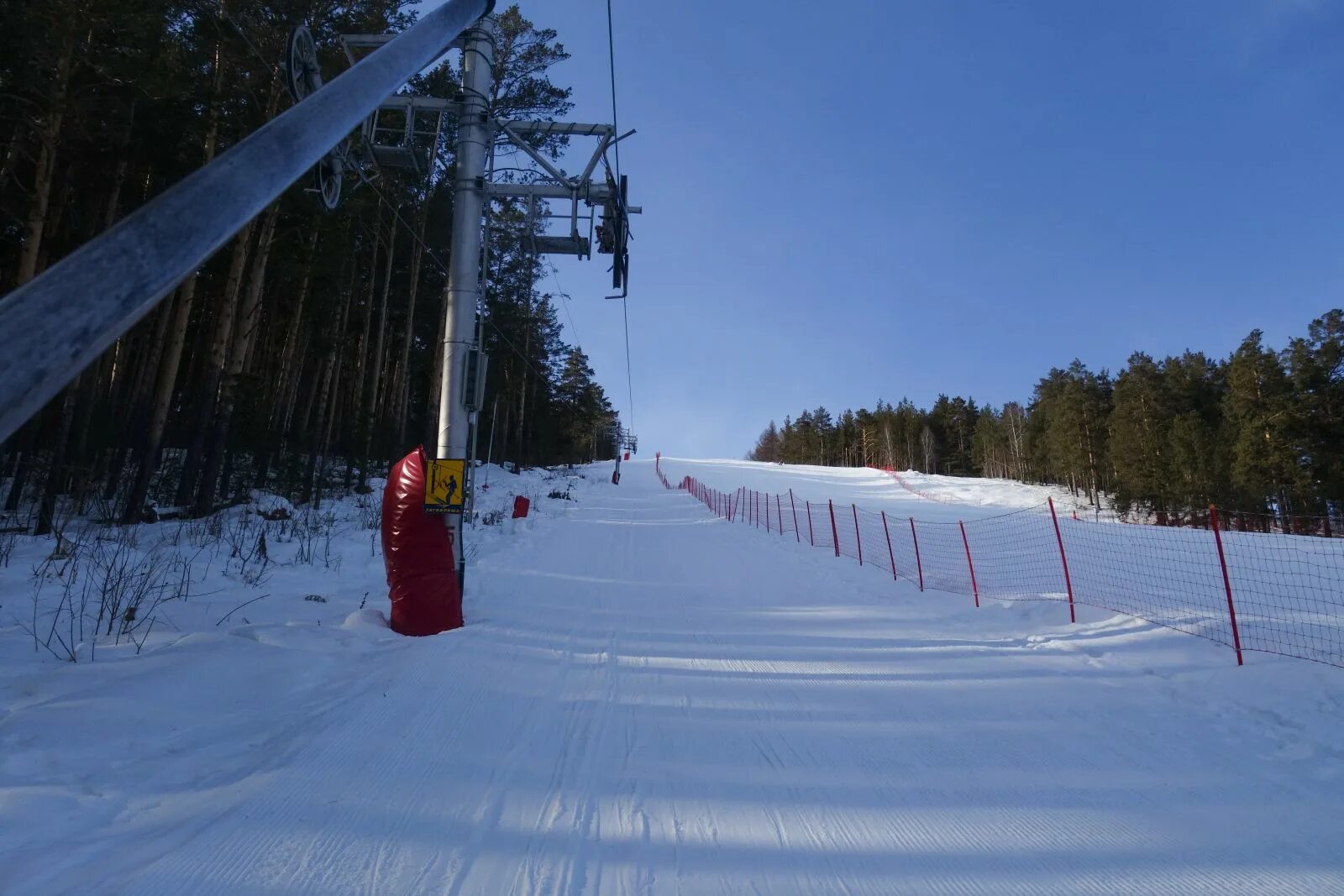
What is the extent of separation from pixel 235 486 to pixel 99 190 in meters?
8.00

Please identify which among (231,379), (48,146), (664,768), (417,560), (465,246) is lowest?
(664,768)

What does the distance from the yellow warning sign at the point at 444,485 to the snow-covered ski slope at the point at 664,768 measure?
4.58 ft

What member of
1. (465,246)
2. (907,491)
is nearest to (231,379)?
(465,246)

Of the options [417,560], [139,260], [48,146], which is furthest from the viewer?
[48,146]

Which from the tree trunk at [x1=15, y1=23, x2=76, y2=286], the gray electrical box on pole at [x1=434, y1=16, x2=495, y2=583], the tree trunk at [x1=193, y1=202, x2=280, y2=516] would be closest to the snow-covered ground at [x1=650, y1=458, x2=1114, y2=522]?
the gray electrical box on pole at [x1=434, y1=16, x2=495, y2=583]

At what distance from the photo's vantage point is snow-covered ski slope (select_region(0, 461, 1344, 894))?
253 cm

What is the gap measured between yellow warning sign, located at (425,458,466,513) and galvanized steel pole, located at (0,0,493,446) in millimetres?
4491

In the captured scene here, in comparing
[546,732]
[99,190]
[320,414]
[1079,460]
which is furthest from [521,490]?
[1079,460]

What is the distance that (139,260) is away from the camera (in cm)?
144

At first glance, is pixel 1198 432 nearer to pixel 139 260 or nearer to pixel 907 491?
pixel 907 491

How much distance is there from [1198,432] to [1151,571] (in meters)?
33.6

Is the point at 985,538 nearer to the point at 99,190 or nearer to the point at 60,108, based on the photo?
the point at 60,108

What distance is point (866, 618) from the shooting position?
7.58 meters

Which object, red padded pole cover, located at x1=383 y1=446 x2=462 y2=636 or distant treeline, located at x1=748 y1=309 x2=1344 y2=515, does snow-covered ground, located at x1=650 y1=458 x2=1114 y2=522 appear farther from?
red padded pole cover, located at x1=383 y1=446 x2=462 y2=636
